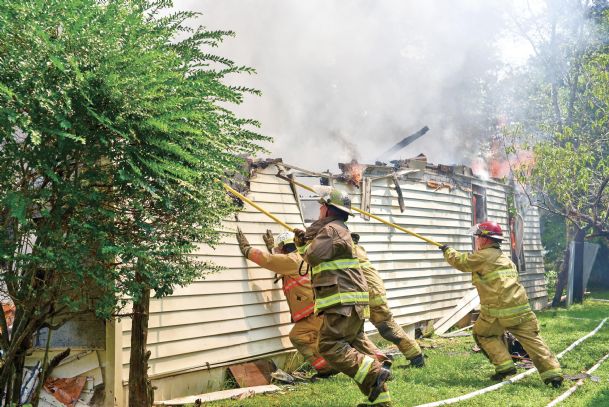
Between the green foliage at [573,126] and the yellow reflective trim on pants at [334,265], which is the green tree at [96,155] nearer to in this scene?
the yellow reflective trim on pants at [334,265]

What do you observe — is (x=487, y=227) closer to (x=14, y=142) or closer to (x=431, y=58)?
(x=14, y=142)

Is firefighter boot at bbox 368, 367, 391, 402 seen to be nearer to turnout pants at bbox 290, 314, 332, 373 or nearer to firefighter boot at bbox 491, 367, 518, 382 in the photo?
turnout pants at bbox 290, 314, 332, 373

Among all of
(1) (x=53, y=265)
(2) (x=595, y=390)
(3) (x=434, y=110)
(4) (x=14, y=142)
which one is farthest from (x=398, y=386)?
(3) (x=434, y=110)

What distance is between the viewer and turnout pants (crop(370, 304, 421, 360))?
8.23 meters

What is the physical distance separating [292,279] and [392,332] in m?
1.59

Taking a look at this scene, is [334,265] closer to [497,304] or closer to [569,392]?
[497,304]

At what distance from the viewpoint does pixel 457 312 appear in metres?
12.2

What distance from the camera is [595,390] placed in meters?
6.67

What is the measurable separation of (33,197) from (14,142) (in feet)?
1.27

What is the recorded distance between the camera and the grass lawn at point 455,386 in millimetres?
6367

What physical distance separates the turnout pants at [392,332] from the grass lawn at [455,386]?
240mm

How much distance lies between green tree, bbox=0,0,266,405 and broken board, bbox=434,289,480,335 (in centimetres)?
779

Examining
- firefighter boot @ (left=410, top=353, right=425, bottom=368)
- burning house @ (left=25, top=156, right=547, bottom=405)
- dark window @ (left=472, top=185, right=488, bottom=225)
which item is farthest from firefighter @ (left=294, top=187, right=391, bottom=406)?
dark window @ (left=472, top=185, right=488, bottom=225)

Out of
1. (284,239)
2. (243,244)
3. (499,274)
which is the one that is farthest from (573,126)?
(243,244)
